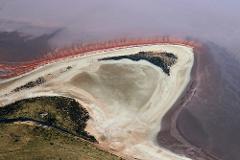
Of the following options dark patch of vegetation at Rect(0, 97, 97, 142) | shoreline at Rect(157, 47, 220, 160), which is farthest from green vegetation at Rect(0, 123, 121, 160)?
shoreline at Rect(157, 47, 220, 160)

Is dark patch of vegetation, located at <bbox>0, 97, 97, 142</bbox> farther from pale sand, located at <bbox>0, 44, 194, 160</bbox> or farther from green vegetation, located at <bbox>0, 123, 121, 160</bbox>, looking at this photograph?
green vegetation, located at <bbox>0, 123, 121, 160</bbox>

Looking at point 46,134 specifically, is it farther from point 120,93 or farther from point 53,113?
point 120,93

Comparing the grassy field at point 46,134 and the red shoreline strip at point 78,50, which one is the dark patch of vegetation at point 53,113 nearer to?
the grassy field at point 46,134

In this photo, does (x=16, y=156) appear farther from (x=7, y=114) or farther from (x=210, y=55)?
(x=210, y=55)

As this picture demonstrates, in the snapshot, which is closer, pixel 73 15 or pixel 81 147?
pixel 81 147

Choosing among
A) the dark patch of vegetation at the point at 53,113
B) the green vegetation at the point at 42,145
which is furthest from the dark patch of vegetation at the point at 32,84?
the green vegetation at the point at 42,145

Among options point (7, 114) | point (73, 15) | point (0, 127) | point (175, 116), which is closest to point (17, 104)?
point (7, 114)

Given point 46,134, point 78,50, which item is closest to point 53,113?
point 46,134
